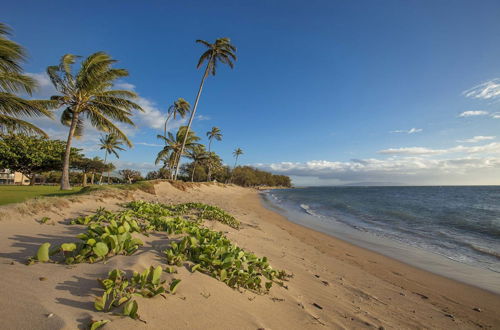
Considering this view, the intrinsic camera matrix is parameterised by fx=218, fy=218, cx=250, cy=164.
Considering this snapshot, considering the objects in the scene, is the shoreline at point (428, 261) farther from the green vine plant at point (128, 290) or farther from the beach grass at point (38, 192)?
the beach grass at point (38, 192)

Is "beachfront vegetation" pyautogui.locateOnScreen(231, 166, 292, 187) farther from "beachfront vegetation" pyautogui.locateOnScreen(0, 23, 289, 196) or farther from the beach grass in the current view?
the beach grass

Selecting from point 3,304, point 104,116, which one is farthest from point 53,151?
point 3,304

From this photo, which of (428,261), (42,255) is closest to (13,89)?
(42,255)

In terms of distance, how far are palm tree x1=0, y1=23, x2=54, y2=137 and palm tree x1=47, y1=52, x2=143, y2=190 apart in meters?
4.09

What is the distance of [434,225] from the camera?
14.9m

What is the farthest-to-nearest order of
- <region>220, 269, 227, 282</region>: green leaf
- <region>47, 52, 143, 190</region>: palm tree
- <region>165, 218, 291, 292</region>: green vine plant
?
<region>47, 52, 143, 190</region>: palm tree → <region>165, 218, 291, 292</region>: green vine plant → <region>220, 269, 227, 282</region>: green leaf

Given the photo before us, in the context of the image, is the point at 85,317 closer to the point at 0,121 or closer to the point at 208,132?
the point at 0,121

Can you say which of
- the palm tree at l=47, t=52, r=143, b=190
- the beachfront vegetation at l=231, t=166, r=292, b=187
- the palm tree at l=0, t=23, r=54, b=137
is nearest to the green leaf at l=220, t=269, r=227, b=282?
the palm tree at l=0, t=23, r=54, b=137

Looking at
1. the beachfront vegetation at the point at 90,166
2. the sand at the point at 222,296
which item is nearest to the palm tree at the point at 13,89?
the sand at the point at 222,296

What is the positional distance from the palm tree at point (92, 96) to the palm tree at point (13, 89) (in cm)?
409

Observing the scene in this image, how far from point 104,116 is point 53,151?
835 inches

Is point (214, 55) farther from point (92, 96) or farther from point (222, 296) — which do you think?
point (222, 296)

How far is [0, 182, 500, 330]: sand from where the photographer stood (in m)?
1.80

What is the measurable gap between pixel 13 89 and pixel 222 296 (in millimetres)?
12438
